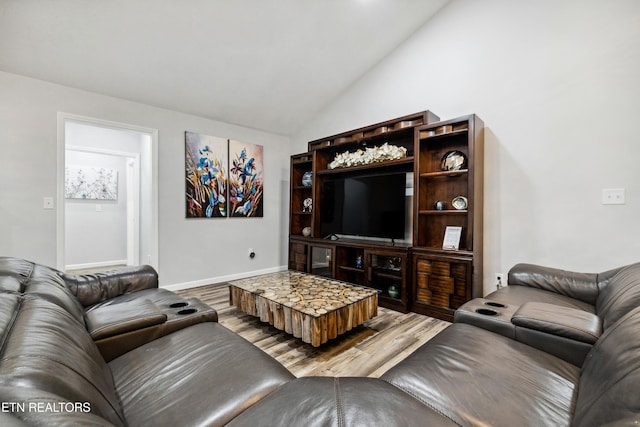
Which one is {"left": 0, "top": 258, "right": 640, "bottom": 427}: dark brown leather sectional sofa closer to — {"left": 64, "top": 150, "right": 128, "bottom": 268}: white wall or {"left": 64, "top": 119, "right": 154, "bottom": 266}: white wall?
{"left": 64, "top": 119, "right": 154, "bottom": 266}: white wall

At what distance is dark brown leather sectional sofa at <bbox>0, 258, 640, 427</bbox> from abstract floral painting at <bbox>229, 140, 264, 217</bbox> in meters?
2.77

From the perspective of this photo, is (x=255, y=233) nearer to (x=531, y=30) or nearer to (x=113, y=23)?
(x=113, y=23)

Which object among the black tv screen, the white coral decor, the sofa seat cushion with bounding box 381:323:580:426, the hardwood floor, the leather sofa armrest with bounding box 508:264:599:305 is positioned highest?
the white coral decor

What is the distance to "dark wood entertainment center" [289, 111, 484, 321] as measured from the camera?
2.71 meters

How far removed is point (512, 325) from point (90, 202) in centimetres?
686

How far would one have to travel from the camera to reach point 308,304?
2.20m

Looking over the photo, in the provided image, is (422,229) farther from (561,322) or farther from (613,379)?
(613,379)

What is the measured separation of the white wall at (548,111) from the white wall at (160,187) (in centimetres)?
303

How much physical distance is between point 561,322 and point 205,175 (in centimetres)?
405

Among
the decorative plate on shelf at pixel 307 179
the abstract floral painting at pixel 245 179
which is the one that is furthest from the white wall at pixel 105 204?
the decorative plate on shelf at pixel 307 179

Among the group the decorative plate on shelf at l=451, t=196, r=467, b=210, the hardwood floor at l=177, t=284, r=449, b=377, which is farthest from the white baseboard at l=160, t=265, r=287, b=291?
the decorative plate on shelf at l=451, t=196, r=467, b=210

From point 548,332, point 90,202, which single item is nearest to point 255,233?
point 90,202

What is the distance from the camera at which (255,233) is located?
460cm

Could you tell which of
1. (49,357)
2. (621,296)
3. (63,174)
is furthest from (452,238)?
(63,174)
